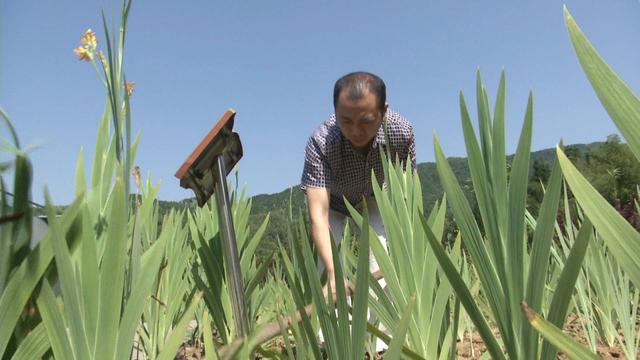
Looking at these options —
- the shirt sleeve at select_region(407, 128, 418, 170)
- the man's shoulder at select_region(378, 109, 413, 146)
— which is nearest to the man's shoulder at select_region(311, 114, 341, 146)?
the man's shoulder at select_region(378, 109, 413, 146)

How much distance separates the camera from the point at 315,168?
1.74 meters

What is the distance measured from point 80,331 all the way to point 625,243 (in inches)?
16.9

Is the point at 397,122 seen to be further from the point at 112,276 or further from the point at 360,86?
the point at 112,276

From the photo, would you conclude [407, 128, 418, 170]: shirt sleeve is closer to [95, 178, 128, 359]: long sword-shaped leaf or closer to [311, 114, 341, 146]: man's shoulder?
[311, 114, 341, 146]: man's shoulder

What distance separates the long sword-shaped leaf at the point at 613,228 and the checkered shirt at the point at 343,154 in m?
1.39

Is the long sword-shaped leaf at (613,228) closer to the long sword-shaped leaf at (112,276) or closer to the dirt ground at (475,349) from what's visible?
the long sword-shaped leaf at (112,276)

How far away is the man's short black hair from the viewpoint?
1.38m

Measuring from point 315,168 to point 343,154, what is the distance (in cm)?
12

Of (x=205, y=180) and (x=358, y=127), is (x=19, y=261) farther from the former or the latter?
(x=358, y=127)

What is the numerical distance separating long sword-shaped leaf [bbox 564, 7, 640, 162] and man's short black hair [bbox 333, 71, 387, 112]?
108cm

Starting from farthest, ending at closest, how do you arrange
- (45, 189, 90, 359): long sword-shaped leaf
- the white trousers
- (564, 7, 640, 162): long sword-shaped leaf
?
the white trousers, (45, 189, 90, 359): long sword-shaped leaf, (564, 7, 640, 162): long sword-shaped leaf

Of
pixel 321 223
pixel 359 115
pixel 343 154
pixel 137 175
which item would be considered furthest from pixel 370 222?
pixel 137 175

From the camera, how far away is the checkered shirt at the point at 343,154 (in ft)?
5.67

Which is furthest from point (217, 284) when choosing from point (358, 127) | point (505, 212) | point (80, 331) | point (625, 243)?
point (625, 243)
